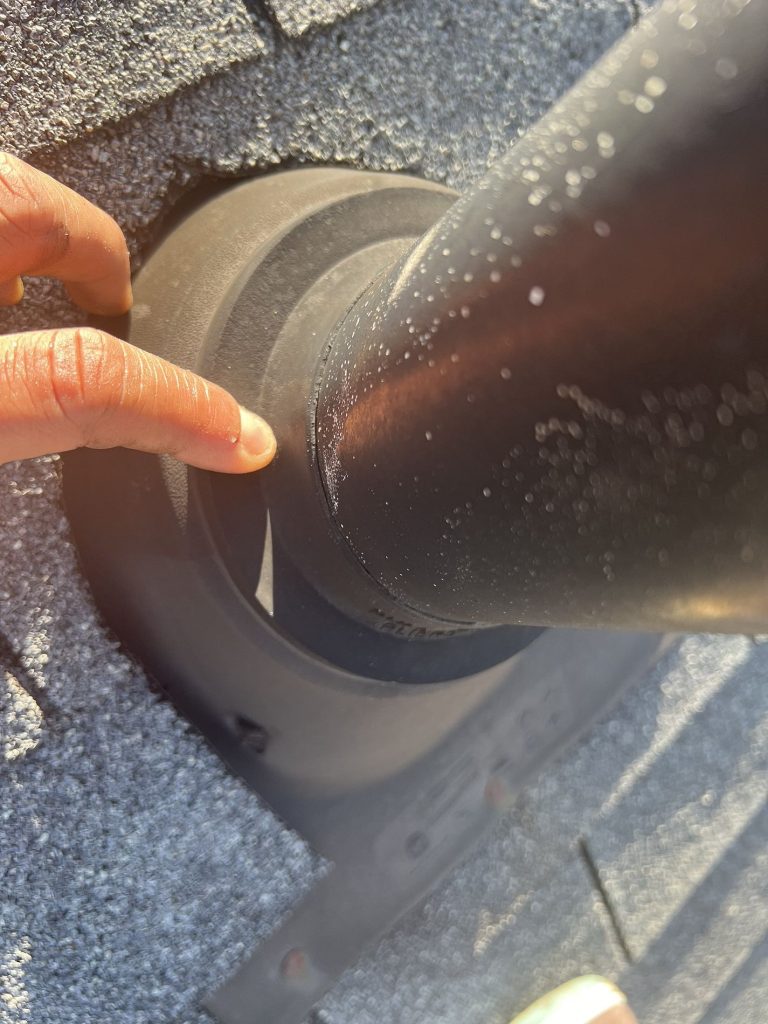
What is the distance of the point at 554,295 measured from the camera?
222 millimetres

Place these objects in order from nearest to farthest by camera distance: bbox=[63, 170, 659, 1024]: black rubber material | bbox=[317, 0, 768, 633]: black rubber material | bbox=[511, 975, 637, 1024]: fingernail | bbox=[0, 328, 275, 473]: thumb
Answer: bbox=[317, 0, 768, 633]: black rubber material < bbox=[0, 328, 275, 473]: thumb < bbox=[63, 170, 659, 1024]: black rubber material < bbox=[511, 975, 637, 1024]: fingernail

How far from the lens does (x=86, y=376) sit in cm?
43

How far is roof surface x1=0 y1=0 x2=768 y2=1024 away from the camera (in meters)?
0.59

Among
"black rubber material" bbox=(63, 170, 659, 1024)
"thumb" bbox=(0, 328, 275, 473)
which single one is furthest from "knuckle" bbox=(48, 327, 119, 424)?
"black rubber material" bbox=(63, 170, 659, 1024)

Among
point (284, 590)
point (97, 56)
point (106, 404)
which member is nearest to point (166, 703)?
point (284, 590)

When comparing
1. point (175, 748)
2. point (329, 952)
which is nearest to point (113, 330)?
point (175, 748)

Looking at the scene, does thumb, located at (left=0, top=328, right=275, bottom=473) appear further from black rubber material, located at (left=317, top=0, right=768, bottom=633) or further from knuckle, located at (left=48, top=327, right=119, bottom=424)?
black rubber material, located at (left=317, top=0, right=768, bottom=633)

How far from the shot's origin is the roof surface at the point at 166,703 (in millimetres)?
588

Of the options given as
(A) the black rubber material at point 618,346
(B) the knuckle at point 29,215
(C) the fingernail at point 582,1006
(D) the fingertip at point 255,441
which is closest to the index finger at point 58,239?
(B) the knuckle at point 29,215

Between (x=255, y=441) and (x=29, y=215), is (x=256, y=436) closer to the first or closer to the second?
(x=255, y=441)

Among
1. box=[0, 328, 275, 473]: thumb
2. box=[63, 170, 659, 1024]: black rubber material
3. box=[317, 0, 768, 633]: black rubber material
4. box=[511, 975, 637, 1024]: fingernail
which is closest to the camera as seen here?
box=[317, 0, 768, 633]: black rubber material

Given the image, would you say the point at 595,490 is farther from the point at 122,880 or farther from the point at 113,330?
the point at 122,880

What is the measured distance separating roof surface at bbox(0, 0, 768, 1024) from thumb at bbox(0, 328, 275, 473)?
15 cm

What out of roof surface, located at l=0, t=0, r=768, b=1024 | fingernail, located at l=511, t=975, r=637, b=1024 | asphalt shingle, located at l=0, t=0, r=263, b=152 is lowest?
fingernail, located at l=511, t=975, r=637, b=1024
